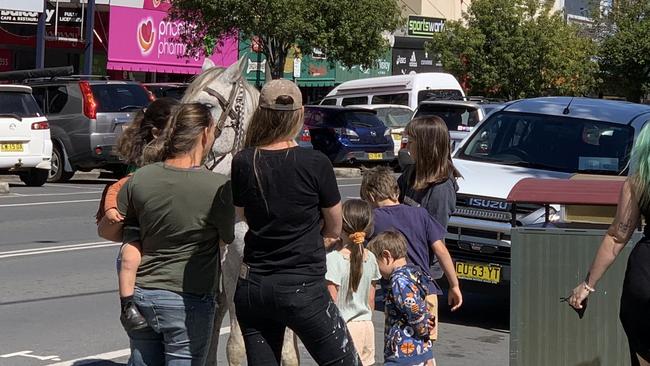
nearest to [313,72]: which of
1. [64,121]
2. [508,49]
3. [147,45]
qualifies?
[508,49]

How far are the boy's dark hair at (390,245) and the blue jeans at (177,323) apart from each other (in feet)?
4.35

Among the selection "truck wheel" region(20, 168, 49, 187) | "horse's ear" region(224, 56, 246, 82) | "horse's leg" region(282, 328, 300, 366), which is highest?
"horse's ear" region(224, 56, 246, 82)

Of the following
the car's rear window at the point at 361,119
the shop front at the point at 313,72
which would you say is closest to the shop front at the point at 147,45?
the shop front at the point at 313,72

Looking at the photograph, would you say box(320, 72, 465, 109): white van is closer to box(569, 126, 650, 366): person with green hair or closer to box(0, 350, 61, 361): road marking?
box(0, 350, 61, 361): road marking

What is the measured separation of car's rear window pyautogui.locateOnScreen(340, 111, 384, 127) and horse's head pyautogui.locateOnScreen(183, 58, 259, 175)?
21.4 meters

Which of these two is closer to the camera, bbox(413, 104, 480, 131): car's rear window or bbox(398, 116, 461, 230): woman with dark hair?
bbox(398, 116, 461, 230): woman with dark hair

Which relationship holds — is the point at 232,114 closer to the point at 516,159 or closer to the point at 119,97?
the point at 516,159

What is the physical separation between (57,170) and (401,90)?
12463 mm

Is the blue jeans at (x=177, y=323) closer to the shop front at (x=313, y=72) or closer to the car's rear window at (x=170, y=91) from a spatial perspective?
the car's rear window at (x=170, y=91)

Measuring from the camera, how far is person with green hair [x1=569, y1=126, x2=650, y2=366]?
16.2 ft

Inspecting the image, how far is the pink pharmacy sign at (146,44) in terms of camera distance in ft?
107

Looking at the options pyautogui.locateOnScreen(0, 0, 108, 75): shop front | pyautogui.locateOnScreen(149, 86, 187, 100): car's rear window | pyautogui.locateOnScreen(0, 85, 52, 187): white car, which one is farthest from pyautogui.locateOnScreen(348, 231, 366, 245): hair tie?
pyautogui.locateOnScreen(0, 0, 108, 75): shop front

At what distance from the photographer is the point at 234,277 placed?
5840 millimetres

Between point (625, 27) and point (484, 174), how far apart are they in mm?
36463
